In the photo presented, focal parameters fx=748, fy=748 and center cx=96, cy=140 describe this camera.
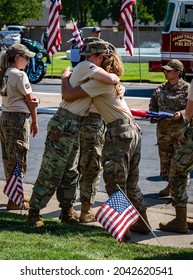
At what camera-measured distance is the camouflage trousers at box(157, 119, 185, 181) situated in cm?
902

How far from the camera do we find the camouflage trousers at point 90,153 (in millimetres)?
7916

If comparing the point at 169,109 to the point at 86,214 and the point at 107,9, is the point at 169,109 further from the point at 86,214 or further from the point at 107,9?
the point at 107,9

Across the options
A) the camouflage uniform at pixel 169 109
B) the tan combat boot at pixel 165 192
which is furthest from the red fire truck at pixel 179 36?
the camouflage uniform at pixel 169 109

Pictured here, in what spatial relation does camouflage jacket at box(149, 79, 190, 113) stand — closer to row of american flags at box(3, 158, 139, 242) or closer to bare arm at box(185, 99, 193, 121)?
bare arm at box(185, 99, 193, 121)

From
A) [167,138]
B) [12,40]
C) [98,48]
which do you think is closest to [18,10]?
[12,40]

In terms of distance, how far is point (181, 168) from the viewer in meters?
7.50

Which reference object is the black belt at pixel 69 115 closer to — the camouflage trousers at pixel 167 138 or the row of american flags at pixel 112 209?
the row of american flags at pixel 112 209

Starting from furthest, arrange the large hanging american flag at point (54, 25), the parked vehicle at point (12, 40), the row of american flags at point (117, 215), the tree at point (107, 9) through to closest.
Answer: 1. the tree at point (107, 9)
2. the parked vehicle at point (12, 40)
3. the large hanging american flag at point (54, 25)
4. the row of american flags at point (117, 215)

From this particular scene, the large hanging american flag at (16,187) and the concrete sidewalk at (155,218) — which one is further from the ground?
the large hanging american flag at (16,187)

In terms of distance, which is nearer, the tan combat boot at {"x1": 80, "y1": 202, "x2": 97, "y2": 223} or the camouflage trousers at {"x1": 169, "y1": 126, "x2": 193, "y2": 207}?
the camouflage trousers at {"x1": 169, "y1": 126, "x2": 193, "y2": 207}

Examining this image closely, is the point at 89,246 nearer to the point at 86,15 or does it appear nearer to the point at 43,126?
the point at 43,126

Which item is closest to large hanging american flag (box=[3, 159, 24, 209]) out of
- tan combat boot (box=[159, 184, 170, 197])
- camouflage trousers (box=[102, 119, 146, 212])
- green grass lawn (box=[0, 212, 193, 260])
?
green grass lawn (box=[0, 212, 193, 260])

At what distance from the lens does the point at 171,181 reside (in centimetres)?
768

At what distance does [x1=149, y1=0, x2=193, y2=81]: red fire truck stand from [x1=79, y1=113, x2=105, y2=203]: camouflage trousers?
519 inches
